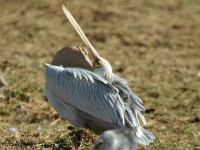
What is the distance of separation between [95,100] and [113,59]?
5.13m

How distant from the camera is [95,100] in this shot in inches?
254

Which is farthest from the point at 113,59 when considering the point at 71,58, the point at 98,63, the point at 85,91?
the point at 85,91

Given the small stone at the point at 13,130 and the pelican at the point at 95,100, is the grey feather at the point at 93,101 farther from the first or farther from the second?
the small stone at the point at 13,130

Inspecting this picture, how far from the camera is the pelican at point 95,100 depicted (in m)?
6.36

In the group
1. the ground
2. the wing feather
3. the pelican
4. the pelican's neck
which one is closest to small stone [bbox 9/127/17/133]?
the ground

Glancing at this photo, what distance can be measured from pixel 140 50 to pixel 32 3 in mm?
3045

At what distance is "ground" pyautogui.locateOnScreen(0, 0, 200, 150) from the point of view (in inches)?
285

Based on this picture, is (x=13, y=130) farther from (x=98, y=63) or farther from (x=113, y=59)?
(x=113, y=59)

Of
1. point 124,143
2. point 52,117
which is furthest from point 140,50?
point 124,143

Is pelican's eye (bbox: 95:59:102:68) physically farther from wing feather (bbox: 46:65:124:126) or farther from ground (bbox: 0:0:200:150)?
ground (bbox: 0:0:200:150)

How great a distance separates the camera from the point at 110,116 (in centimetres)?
636

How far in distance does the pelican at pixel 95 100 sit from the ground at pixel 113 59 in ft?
0.62

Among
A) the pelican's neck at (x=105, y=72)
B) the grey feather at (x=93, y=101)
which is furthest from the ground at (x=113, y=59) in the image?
the pelican's neck at (x=105, y=72)

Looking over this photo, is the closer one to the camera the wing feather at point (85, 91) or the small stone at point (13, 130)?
the wing feather at point (85, 91)
